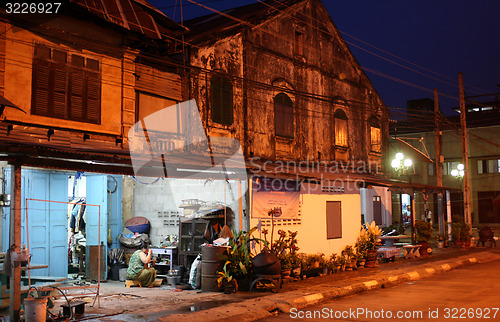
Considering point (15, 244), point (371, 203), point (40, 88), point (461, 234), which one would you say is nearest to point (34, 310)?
point (15, 244)

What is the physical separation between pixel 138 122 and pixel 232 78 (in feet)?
14.7

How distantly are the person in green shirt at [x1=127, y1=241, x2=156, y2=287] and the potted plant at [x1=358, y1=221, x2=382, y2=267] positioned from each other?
27.8 feet

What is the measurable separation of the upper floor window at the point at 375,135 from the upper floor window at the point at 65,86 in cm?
1544

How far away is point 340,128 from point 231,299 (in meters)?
13.4

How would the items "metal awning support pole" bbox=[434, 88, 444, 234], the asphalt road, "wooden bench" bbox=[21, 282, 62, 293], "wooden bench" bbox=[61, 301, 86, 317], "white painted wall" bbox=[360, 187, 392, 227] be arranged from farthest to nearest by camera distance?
"white painted wall" bbox=[360, 187, 392, 227] → "metal awning support pole" bbox=[434, 88, 444, 234] → "wooden bench" bbox=[21, 282, 62, 293] → the asphalt road → "wooden bench" bbox=[61, 301, 86, 317]

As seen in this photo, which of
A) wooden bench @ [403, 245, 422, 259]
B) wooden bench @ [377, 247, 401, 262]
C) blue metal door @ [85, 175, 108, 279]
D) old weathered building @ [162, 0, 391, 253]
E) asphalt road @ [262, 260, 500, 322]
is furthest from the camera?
wooden bench @ [403, 245, 422, 259]

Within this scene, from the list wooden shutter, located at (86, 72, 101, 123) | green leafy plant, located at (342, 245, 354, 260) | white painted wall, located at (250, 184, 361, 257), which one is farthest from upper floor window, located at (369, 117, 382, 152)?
wooden shutter, located at (86, 72, 101, 123)

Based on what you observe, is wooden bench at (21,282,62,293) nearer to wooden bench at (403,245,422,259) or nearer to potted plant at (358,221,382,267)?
potted plant at (358,221,382,267)

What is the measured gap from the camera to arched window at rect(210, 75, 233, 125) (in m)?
17.4

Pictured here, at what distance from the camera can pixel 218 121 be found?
1753 centimetres

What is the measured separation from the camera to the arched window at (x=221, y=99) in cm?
1742

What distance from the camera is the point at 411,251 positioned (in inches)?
827

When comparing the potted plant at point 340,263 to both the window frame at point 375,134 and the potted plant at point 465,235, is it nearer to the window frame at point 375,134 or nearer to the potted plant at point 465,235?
the window frame at point 375,134

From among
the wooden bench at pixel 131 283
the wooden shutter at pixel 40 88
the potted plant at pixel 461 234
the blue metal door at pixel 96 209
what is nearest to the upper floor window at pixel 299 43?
the blue metal door at pixel 96 209
